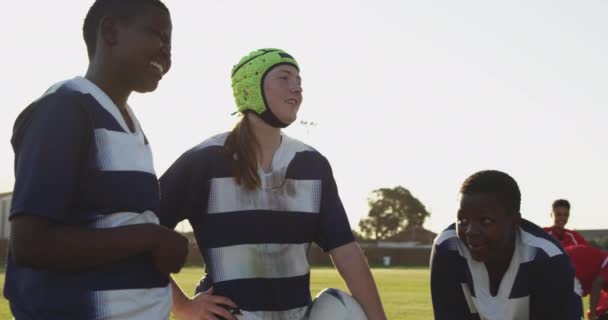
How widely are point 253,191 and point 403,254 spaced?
80.5 m

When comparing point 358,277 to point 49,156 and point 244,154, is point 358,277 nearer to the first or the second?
point 244,154

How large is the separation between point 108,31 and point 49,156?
0.50 m

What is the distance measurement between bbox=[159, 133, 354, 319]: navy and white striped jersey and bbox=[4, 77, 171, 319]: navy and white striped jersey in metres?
1.04

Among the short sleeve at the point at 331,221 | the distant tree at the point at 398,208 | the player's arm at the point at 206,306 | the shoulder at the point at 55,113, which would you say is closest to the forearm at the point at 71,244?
the shoulder at the point at 55,113

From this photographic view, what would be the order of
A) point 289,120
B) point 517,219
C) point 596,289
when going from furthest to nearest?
point 596,289 → point 517,219 → point 289,120

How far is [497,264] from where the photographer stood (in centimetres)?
465

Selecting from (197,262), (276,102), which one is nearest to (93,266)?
(276,102)

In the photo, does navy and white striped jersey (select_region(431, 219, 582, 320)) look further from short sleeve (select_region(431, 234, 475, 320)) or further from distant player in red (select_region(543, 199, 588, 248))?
distant player in red (select_region(543, 199, 588, 248))

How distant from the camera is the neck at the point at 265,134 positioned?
405 cm

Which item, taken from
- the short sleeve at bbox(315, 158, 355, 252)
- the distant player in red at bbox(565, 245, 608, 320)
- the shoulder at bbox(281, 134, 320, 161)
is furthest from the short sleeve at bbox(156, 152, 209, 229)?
the distant player in red at bbox(565, 245, 608, 320)

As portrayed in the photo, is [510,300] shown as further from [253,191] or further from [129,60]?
[129,60]

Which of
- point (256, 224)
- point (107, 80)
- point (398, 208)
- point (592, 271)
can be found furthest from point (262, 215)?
point (398, 208)

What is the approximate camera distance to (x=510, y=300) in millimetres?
4680

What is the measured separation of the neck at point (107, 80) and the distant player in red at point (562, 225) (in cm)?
1110
